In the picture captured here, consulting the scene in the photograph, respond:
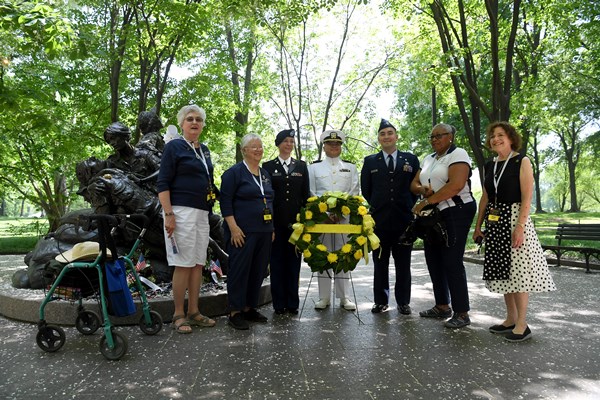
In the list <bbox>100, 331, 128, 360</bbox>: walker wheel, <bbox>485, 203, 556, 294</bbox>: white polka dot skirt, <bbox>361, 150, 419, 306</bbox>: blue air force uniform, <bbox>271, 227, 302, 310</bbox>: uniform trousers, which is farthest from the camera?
<bbox>271, 227, 302, 310</bbox>: uniform trousers

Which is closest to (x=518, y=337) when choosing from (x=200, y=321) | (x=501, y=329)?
(x=501, y=329)

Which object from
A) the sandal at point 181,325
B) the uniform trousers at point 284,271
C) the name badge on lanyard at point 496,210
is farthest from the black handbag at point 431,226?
the sandal at point 181,325

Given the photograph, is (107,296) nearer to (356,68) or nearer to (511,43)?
(511,43)

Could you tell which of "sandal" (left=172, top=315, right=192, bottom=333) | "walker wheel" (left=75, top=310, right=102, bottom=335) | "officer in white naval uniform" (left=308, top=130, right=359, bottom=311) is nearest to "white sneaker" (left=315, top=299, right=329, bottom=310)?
"officer in white naval uniform" (left=308, top=130, right=359, bottom=311)

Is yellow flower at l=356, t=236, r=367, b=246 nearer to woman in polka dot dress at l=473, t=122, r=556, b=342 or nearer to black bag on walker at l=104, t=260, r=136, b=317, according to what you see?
woman in polka dot dress at l=473, t=122, r=556, b=342

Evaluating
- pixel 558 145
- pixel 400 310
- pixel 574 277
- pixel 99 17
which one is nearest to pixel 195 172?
pixel 400 310

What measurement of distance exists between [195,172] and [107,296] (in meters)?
1.45

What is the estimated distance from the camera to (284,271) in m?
5.70

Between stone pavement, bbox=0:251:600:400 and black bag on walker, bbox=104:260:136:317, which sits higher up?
black bag on walker, bbox=104:260:136:317

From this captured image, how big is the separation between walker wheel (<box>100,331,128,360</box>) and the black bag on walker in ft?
0.61

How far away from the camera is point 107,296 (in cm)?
403

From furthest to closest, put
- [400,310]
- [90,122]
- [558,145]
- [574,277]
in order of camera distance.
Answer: [558,145] < [90,122] < [574,277] < [400,310]

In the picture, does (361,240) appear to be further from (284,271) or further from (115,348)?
(115,348)

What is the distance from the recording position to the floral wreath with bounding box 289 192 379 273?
519 centimetres
